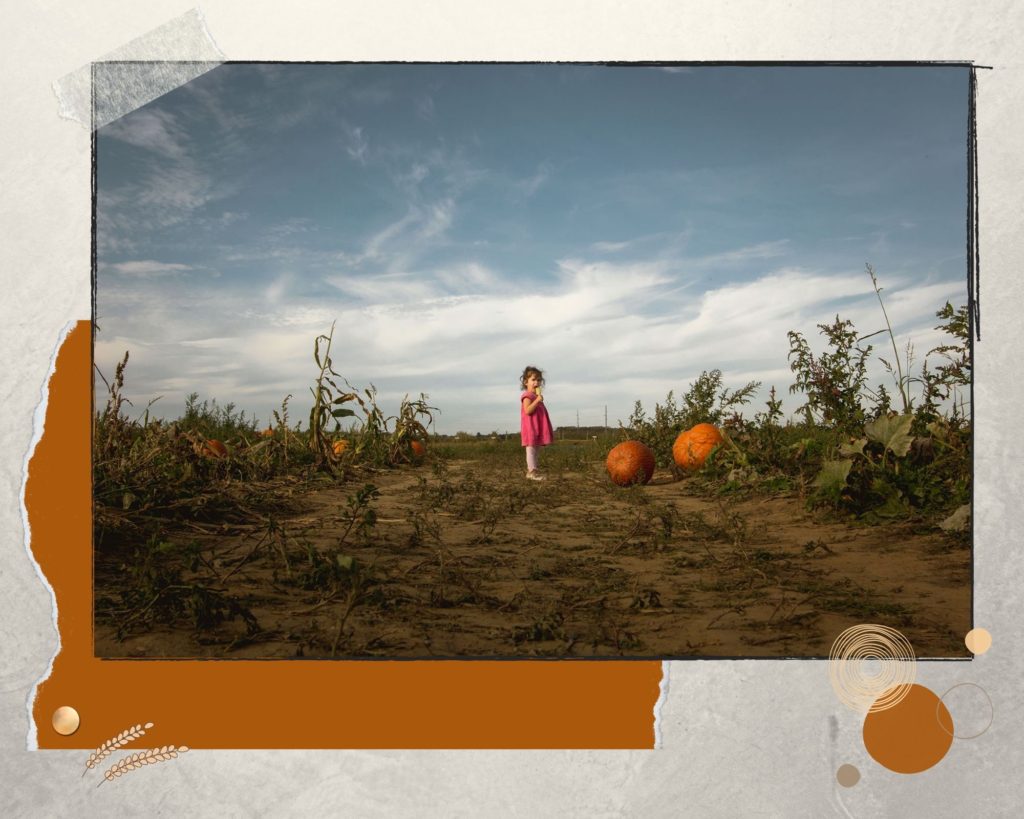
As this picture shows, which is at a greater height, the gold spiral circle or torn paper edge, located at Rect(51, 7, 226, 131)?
torn paper edge, located at Rect(51, 7, 226, 131)

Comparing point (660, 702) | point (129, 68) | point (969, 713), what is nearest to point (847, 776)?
point (969, 713)

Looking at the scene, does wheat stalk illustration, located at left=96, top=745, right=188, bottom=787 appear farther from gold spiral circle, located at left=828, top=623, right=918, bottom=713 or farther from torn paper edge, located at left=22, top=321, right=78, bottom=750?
gold spiral circle, located at left=828, top=623, right=918, bottom=713

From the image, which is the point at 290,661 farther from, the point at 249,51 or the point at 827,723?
the point at 249,51

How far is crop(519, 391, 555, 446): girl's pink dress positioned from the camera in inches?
297

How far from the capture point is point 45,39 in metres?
2.23

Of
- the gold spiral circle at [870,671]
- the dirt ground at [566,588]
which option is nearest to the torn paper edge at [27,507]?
the dirt ground at [566,588]

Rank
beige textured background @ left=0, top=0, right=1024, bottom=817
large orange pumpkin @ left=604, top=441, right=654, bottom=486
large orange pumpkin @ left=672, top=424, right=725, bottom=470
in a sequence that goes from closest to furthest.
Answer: beige textured background @ left=0, top=0, right=1024, bottom=817 → large orange pumpkin @ left=604, top=441, right=654, bottom=486 → large orange pumpkin @ left=672, top=424, right=725, bottom=470

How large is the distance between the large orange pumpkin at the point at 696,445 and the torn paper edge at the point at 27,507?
18.6 ft

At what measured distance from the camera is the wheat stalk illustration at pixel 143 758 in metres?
1.98

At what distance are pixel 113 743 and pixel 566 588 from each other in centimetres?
163

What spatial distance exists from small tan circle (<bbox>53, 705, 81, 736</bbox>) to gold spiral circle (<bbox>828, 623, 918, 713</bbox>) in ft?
7.68

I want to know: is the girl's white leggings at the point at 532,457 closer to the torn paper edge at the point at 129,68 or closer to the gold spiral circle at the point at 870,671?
the gold spiral circle at the point at 870,671

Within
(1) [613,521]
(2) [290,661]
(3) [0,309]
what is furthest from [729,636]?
(3) [0,309]

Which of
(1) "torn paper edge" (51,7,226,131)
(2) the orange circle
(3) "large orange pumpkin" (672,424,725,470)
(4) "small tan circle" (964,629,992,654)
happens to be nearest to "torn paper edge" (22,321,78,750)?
(1) "torn paper edge" (51,7,226,131)
